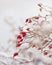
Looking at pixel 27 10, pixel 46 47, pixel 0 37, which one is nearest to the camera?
pixel 46 47

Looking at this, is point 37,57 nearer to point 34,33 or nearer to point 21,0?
point 34,33

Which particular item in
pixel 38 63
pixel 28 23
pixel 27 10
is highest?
pixel 27 10

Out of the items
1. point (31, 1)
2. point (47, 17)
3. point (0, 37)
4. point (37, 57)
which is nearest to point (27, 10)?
point (31, 1)

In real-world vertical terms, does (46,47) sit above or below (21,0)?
below

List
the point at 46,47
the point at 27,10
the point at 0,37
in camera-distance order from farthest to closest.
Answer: the point at 27,10 < the point at 0,37 < the point at 46,47

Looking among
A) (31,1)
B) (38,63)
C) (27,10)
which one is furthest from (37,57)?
(31,1)

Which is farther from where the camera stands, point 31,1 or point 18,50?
point 31,1
